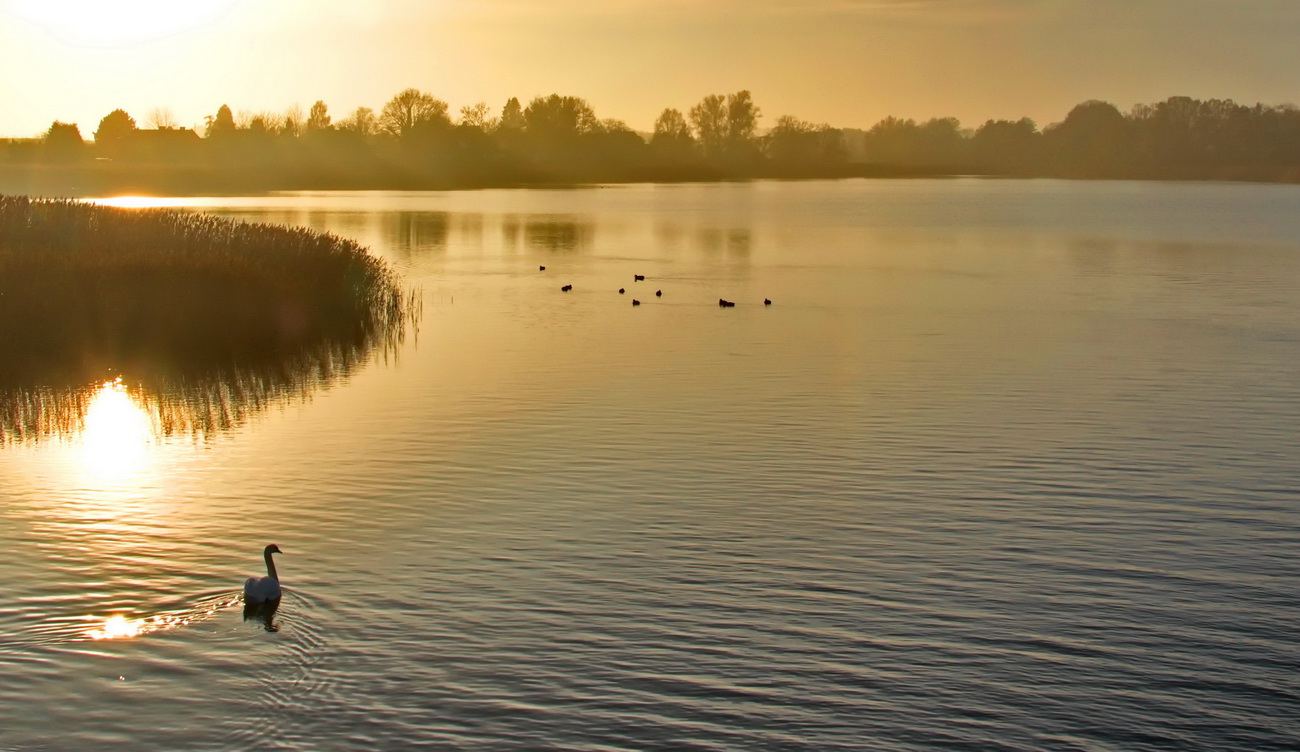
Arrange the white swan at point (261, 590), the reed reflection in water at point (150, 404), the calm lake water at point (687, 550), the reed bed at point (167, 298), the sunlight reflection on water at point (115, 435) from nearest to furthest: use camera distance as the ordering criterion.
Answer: the calm lake water at point (687, 550) < the white swan at point (261, 590) < the sunlight reflection on water at point (115, 435) < the reed reflection in water at point (150, 404) < the reed bed at point (167, 298)

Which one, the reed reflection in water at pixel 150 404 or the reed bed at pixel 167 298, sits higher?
the reed bed at pixel 167 298

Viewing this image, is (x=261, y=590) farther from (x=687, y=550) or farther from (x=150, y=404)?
(x=150, y=404)

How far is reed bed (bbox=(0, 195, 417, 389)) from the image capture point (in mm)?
32219

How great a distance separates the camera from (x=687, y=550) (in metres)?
17.1

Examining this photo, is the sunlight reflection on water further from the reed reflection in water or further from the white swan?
the white swan

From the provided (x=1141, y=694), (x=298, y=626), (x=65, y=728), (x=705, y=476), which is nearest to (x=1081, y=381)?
(x=705, y=476)

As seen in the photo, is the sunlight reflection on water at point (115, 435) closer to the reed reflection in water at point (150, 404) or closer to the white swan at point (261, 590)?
the reed reflection in water at point (150, 404)

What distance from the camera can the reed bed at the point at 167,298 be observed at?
32.2 meters

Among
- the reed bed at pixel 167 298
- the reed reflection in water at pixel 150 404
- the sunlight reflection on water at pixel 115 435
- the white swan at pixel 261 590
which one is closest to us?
the white swan at pixel 261 590

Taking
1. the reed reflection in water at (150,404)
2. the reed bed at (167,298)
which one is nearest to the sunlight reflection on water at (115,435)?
the reed reflection in water at (150,404)

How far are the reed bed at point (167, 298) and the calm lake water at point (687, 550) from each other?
2.88 m

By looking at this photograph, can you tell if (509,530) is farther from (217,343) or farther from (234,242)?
(234,242)

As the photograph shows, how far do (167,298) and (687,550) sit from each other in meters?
22.4

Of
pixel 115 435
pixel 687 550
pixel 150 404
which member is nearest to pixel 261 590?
pixel 687 550
